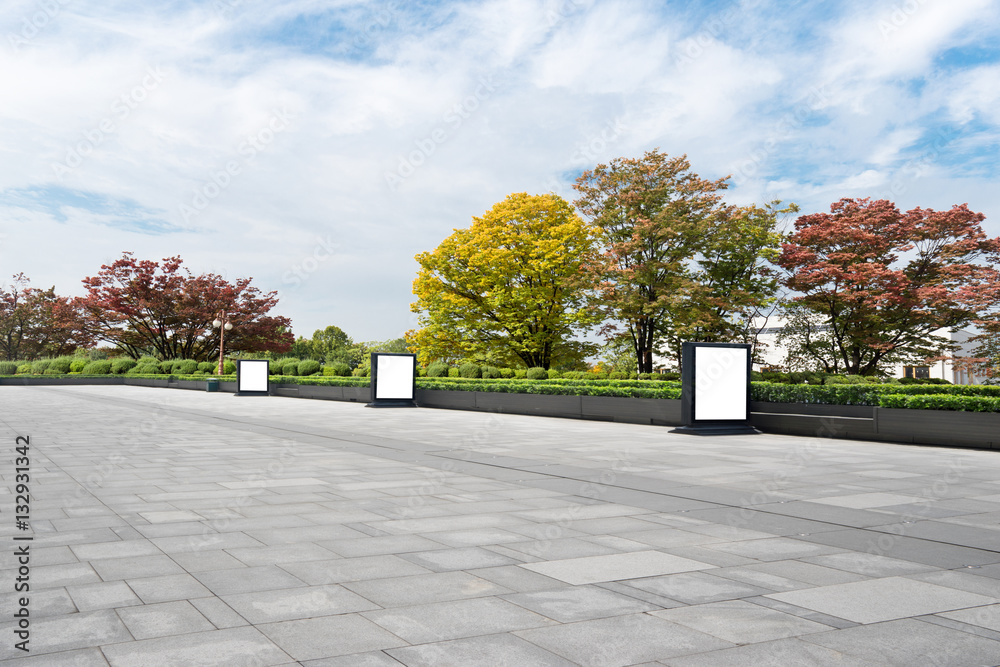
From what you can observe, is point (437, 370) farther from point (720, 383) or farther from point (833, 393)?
point (833, 393)

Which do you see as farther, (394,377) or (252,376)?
(252,376)

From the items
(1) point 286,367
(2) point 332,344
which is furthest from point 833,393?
(2) point 332,344

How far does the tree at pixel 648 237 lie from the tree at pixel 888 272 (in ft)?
11.3

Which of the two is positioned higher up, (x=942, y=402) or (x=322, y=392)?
(x=942, y=402)

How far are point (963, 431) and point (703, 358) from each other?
4.37 meters

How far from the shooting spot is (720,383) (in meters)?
14.2

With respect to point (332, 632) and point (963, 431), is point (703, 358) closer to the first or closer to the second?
point (963, 431)

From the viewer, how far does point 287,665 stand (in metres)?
3.12

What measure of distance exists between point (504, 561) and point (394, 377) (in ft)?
59.2

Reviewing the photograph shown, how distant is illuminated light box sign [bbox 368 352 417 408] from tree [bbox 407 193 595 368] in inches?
431

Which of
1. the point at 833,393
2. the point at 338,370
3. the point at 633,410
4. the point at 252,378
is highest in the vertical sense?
the point at 338,370

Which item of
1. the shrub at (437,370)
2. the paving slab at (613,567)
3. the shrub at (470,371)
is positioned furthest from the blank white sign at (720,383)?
the shrub at (437,370)

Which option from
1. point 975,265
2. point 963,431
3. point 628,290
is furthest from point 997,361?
point 963,431

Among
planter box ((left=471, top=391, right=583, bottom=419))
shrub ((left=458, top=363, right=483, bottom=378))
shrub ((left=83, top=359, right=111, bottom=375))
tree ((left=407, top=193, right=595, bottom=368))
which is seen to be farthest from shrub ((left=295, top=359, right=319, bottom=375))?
shrub ((left=83, top=359, right=111, bottom=375))
